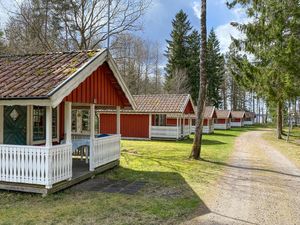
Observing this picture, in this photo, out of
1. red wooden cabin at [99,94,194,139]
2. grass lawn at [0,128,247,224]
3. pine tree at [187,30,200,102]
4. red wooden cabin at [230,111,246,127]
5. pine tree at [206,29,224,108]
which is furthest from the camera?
red wooden cabin at [230,111,246,127]

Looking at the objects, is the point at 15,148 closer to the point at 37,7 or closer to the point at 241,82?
the point at 37,7

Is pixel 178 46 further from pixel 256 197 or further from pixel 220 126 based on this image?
pixel 256 197

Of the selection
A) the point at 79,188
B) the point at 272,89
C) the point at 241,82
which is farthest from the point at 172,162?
the point at 241,82

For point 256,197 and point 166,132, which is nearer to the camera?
point 256,197

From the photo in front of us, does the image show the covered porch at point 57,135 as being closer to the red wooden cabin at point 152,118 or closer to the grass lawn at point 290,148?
the grass lawn at point 290,148

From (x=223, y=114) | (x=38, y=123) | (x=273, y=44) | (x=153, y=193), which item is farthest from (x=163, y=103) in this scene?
(x=223, y=114)

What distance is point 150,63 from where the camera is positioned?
56.4 m

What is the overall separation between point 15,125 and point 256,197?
7.23 meters

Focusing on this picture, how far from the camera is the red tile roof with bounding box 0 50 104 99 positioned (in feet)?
27.7

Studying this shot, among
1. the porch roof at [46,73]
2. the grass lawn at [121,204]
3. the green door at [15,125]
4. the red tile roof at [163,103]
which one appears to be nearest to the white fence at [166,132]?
the red tile roof at [163,103]

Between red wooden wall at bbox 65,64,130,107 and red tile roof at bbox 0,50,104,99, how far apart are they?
1.97 ft

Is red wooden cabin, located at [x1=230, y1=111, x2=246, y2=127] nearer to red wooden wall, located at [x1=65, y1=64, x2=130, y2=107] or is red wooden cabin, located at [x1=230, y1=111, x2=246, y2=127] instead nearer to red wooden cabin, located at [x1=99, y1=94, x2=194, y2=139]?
red wooden cabin, located at [x1=99, y1=94, x2=194, y2=139]

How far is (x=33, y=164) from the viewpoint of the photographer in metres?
8.54

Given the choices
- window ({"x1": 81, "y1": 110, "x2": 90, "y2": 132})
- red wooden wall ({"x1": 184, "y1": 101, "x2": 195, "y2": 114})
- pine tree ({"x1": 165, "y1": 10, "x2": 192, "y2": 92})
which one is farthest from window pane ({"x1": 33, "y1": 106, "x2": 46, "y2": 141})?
pine tree ({"x1": 165, "y1": 10, "x2": 192, "y2": 92})
